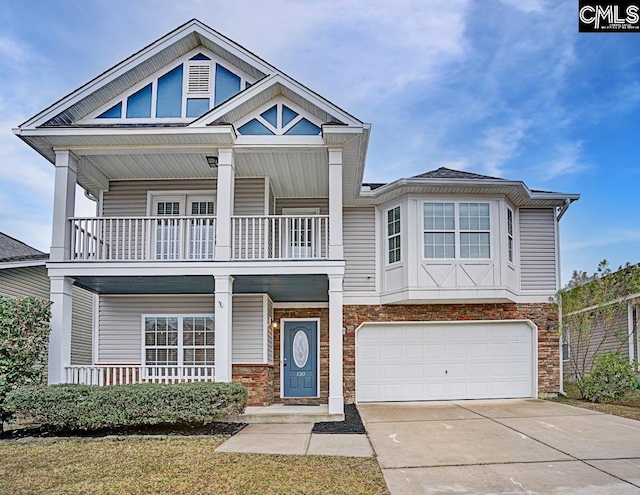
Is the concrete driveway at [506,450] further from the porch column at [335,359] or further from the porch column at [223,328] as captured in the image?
the porch column at [223,328]

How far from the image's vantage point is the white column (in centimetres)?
1152

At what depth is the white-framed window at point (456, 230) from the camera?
14195 millimetres

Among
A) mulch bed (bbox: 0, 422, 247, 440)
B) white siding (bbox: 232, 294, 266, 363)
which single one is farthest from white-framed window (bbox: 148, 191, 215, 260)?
mulch bed (bbox: 0, 422, 247, 440)

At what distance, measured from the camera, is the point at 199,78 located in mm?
12508

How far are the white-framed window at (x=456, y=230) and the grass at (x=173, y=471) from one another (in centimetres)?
737

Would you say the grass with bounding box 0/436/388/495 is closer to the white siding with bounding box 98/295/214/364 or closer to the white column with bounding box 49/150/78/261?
the white column with bounding box 49/150/78/261

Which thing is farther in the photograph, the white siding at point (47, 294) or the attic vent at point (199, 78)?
the white siding at point (47, 294)

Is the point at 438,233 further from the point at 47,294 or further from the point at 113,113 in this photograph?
the point at 47,294

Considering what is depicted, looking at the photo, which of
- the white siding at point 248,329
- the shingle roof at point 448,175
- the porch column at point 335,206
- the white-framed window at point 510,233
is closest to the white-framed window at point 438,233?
the shingle roof at point 448,175

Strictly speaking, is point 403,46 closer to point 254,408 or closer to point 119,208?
point 119,208

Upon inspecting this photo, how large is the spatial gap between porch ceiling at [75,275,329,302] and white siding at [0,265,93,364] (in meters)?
2.40

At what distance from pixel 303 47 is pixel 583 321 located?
35.9 ft

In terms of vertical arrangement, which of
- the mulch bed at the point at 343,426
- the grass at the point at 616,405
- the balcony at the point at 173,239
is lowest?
the grass at the point at 616,405

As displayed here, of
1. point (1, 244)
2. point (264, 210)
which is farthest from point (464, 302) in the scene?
point (1, 244)
